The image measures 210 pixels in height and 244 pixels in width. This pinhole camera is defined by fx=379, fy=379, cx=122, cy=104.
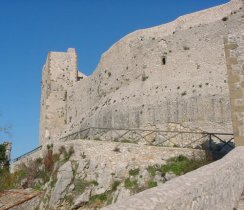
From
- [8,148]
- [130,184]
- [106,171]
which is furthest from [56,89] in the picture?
[130,184]

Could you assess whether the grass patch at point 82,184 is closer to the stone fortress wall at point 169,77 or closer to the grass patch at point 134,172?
the grass patch at point 134,172

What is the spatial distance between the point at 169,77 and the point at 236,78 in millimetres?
13183

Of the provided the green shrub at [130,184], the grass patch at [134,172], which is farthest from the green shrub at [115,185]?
the grass patch at [134,172]

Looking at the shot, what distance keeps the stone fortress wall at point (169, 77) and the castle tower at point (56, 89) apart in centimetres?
569

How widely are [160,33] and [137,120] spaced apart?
635cm

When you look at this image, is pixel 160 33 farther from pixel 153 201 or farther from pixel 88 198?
pixel 153 201

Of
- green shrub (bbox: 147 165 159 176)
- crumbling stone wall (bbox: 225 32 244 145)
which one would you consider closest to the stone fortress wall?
green shrub (bbox: 147 165 159 176)

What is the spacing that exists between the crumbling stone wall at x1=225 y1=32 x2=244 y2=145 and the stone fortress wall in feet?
30.2

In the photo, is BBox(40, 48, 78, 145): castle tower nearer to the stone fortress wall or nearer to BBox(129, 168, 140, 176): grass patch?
the stone fortress wall

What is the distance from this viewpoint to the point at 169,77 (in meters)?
24.6

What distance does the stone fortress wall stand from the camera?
22.1 metres

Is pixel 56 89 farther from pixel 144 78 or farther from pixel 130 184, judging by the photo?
pixel 130 184

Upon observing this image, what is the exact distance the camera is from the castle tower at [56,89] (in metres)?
36.9

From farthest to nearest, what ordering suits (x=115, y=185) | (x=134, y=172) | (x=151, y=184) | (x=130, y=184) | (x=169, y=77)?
(x=169, y=77)
(x=134, y=172)
(x=115, y=185)
(x=130, y=184)
(x=151, y=184)
